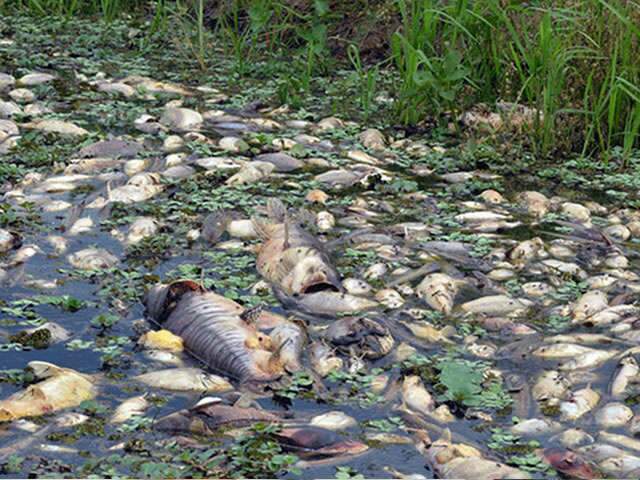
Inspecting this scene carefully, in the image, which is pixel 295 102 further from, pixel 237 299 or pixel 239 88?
pixel 237 299

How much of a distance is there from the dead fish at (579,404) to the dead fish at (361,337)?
59 cm

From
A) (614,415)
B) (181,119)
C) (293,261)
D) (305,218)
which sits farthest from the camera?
(181,119)

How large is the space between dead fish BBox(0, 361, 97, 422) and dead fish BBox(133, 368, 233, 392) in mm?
167

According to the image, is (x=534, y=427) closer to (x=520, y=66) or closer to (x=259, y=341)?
(x=259, y=341)

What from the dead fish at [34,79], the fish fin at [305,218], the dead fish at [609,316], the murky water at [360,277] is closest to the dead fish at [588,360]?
the murky water at [360,277]

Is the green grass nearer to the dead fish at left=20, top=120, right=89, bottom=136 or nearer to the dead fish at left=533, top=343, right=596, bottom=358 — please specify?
the dead fish at left=20, top=120, right=89, bottom=136

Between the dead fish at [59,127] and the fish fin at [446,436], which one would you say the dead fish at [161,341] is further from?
the dead fish at [59,127]

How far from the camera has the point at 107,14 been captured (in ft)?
26.3

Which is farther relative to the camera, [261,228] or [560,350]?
[261,228]

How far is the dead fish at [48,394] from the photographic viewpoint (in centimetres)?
302

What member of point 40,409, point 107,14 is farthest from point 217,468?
point 107,14

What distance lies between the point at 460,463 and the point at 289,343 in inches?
31.8

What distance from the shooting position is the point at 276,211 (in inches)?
178

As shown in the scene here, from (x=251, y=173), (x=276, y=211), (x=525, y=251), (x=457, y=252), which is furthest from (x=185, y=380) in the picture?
(x=251, y=173)
